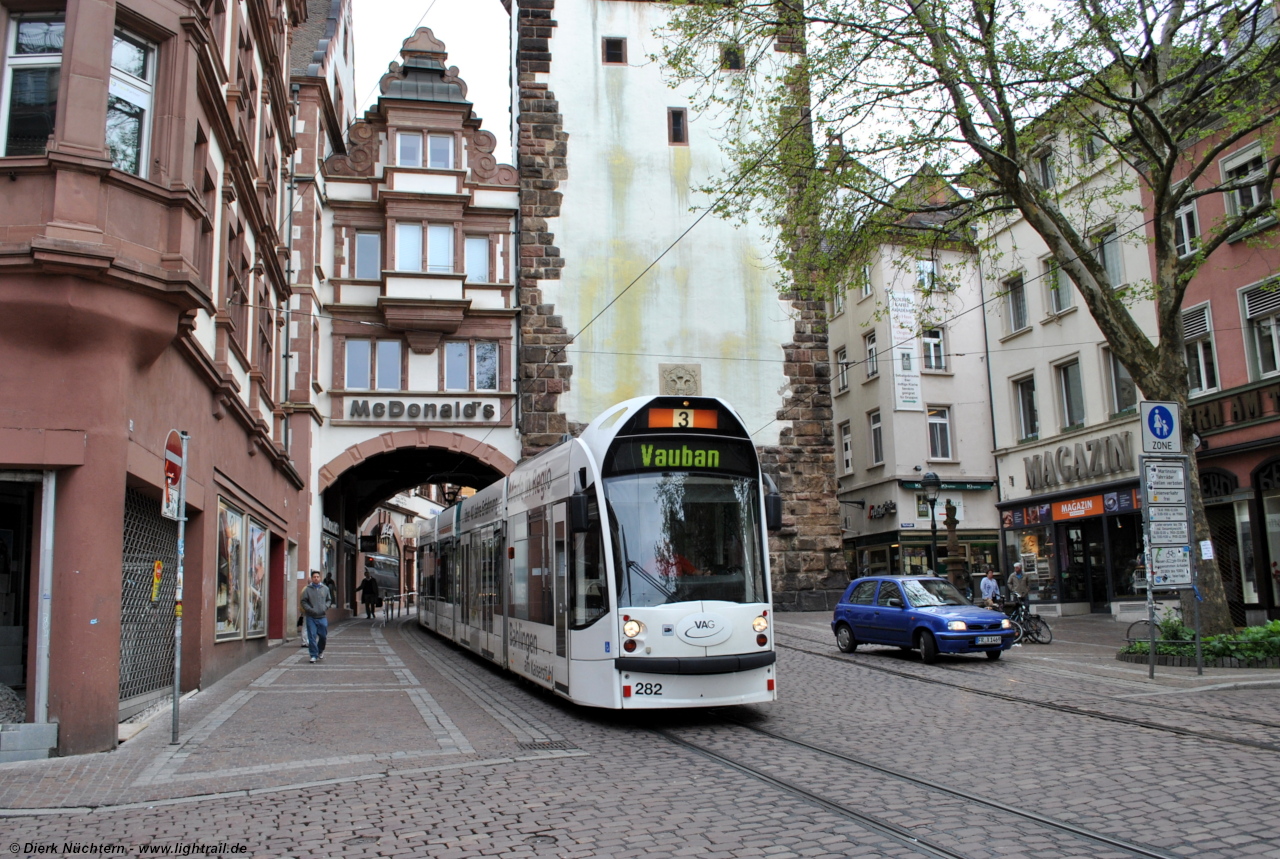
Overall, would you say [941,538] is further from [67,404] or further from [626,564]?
[67,404]

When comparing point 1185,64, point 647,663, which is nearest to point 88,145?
point 647,663

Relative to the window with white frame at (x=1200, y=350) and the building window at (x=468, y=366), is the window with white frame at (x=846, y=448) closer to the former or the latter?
the building window at (x=468, y=366)

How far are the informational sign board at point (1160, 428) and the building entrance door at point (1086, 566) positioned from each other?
12772 mm

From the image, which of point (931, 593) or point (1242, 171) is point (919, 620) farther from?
point (1242, 171)

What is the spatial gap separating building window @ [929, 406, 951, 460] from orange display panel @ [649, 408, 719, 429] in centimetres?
2757

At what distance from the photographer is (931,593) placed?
17.7 m

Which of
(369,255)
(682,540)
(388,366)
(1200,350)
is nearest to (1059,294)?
(1200,350)

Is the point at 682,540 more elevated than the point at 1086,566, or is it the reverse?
the point at 682,540

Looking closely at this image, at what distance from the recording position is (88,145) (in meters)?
9.69

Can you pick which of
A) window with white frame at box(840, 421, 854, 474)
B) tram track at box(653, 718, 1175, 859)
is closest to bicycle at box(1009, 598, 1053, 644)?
tram track at box(653, 718, 1175, 859)

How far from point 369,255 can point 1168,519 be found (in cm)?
2250

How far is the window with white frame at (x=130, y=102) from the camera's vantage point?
1057 cm

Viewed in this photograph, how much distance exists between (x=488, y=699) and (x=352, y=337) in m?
18.6

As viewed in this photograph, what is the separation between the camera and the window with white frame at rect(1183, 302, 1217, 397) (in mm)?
22188
